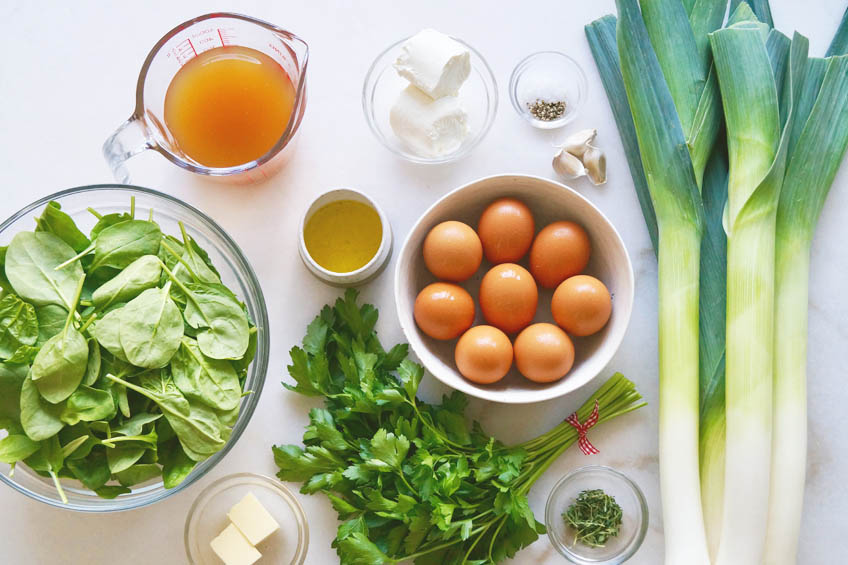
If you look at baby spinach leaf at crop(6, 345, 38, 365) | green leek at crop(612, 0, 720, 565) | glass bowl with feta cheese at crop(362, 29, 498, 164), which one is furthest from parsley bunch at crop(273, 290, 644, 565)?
baby spinach leaf at crop(6, 345, 38, 365)

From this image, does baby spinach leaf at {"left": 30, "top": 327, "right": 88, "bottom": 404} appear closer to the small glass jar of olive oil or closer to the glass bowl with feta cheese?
the small glass jar of olive oil

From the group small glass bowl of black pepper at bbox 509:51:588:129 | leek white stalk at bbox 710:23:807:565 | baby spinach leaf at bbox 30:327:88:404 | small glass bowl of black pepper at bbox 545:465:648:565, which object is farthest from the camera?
small glass bowl of black pepper at bbox 509:51:588:129

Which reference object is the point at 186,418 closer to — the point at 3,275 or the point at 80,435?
the point at 80,435

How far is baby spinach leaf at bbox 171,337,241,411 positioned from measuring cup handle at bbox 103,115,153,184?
0.42 m

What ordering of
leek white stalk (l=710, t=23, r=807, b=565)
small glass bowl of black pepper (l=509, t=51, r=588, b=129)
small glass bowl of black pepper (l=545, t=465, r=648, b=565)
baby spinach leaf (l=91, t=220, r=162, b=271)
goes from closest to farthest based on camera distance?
baby spinach leaf (l=91, t=220, r=162, b=271)
leek white stalk (l=710, t=23, r=807, b=565)
small glass bowl of black pepper (l=545, t=465, r=648, b=565)
small glass bowl of black pepper (l=509, t=51, r=588, b=129)

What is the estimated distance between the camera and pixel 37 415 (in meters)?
1.04

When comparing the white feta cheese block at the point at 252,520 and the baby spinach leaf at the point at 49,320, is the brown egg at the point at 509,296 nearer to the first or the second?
the white feta cheese block at the point at 252,520

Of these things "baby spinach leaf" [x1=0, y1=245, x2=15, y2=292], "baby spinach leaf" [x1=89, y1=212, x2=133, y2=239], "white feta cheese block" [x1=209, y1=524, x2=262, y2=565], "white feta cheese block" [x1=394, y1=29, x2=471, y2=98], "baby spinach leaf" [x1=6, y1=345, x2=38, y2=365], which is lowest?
"white feta cheese block" [x1=209, y1=524, x2=262, y2=565]

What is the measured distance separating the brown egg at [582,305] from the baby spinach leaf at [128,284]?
0.68 m

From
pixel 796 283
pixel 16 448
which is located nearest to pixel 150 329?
pixel 16 448

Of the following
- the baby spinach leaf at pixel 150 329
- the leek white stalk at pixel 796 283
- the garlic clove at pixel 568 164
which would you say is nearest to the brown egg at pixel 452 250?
the garlic clove at pixel 568 164

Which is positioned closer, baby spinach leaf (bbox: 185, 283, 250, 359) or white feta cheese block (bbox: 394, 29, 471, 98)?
baby spinach leaf (bbox: 185, 283, 250, 359)

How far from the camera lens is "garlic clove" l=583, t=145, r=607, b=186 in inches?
56.0

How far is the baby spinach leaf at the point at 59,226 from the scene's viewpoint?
110 cm
